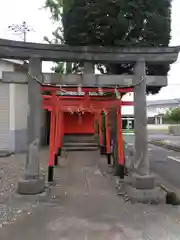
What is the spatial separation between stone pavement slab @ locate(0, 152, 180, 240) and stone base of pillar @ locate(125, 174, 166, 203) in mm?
272

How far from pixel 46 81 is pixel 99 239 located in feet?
12.8

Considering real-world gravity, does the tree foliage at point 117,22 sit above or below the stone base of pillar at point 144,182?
above

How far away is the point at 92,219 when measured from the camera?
19.5 ft

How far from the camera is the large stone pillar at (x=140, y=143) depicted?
7391 millimetres

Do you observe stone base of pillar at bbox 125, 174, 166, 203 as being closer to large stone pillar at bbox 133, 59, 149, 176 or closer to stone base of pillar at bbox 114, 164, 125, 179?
large stone pillar at bbox 133, 59, 149, 176

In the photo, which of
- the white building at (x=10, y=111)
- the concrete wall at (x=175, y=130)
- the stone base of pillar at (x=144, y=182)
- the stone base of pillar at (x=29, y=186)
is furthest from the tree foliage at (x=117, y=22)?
the concrete wall at (x=175, y=130)

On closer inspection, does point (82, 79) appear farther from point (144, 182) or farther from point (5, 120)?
point (5, 120)

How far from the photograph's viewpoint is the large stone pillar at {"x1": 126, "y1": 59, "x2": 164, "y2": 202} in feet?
24.2

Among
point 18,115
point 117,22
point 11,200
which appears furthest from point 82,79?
point 18,115

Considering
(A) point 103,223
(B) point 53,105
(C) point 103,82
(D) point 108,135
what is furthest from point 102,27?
(D) point 108,135

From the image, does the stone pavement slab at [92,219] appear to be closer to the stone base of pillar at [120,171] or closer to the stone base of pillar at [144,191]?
the stone base of pillar at [144,191]

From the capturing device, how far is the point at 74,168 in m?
12.1

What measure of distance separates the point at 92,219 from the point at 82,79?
321cm

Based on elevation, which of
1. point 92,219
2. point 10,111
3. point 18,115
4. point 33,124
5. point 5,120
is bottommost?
point 92,219
